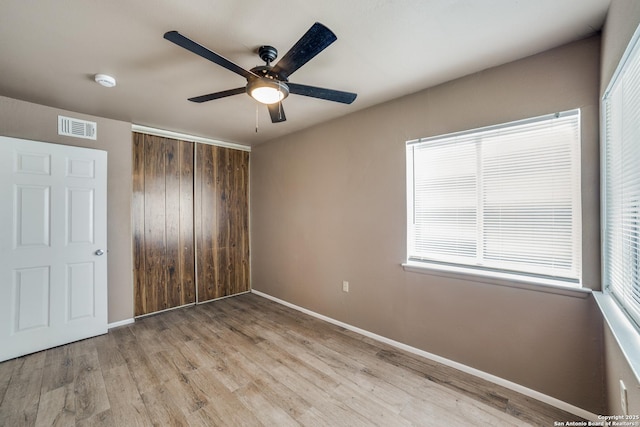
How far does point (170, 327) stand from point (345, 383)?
7.51 feet

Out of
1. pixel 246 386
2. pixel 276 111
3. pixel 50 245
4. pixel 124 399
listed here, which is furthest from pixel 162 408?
pixel 276 111

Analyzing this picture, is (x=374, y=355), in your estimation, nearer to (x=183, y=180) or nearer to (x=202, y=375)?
(x=202, y=375)

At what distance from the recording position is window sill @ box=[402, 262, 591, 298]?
1785 millimetres

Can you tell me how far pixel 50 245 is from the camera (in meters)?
2.73

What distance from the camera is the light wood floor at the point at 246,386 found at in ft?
5.82

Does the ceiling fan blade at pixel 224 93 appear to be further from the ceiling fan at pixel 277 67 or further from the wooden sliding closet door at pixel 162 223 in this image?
the wooden sliding closet door at pixel 162 223

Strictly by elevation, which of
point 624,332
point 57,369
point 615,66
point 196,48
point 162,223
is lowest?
point 57,369

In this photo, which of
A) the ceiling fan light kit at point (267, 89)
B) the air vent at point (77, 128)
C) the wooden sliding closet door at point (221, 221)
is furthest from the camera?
the wooden sliding closet door at point (221, 221)

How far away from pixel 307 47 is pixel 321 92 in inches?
18.9

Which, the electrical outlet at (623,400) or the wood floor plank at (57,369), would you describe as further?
the wood floor plank at (57,369)

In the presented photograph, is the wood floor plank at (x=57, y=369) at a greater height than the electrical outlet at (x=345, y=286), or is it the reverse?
the electrical outlet at (x=345, y=286)

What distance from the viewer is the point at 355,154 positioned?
304 cm

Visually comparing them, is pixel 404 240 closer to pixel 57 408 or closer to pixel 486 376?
pixel 486 376

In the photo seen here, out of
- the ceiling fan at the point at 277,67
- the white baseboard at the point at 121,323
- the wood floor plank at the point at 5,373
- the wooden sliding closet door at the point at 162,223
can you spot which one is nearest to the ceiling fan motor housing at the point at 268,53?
the ceiling fan at the point at 277,67
